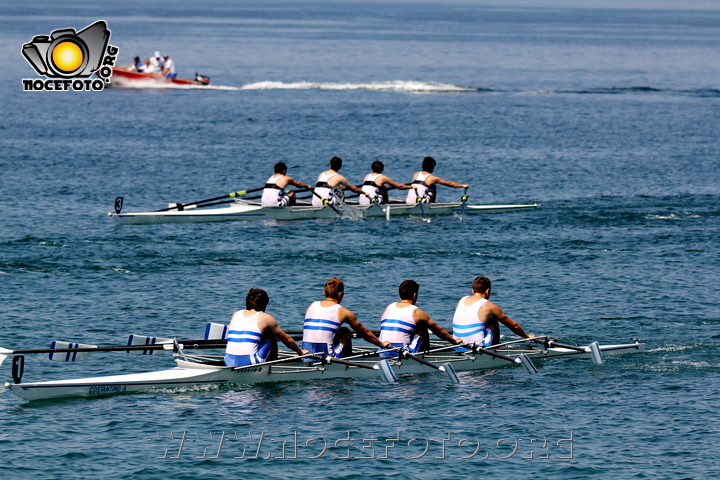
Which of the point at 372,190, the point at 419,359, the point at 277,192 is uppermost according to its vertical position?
the point at 372,190

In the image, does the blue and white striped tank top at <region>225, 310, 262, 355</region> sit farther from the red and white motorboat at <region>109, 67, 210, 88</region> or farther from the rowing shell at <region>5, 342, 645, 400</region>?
the red and white motorboat at <region>109, 67, 210, 88</region>

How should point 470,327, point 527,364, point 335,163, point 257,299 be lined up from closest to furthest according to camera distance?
point 257,299, point 527,364, point 470,327, point 335,163

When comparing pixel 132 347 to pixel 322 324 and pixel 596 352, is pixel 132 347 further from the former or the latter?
pixel 596 352

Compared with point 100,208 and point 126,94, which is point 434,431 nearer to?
point 100,208

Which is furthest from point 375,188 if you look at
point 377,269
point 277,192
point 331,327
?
point 331,327

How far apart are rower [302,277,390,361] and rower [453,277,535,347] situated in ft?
5.50

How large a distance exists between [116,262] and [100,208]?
889 centimetres

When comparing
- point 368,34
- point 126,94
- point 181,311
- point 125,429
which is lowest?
point 125,429

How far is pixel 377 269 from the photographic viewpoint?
3011 cm

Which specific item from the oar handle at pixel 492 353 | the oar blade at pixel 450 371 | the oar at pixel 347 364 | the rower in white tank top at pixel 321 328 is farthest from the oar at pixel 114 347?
the oar handle at pixel 492 353

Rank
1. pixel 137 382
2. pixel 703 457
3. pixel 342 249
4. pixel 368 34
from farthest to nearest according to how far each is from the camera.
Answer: pixel 368 34, pixel 342 249, pixel 137 382, pixel 703 457

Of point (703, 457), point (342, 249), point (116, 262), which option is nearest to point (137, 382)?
point (703, 457)

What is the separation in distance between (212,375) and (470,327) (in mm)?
5299

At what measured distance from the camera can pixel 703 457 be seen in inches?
664
